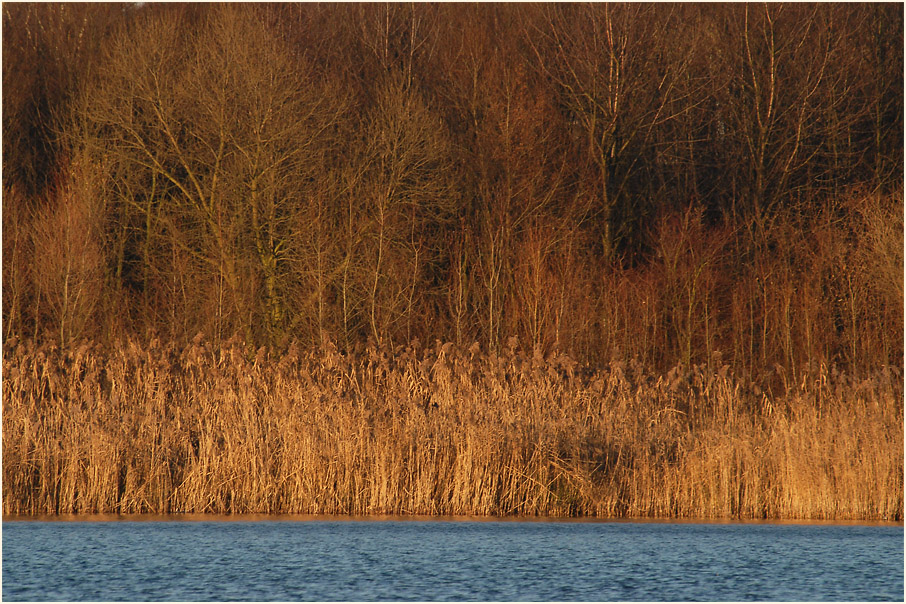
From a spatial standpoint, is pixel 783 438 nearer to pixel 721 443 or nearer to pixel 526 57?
pixel 721 443

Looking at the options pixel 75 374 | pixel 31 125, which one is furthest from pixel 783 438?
pixel 31 125

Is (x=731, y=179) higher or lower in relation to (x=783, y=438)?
higher

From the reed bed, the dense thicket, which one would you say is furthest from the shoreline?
the dense thicket

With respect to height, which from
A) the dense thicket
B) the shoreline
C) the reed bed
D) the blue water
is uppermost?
the dense thicket

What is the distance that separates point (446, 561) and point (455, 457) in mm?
2636

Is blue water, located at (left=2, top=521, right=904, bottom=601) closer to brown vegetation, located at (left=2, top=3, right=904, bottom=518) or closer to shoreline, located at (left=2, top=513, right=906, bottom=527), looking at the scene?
shoreline, located at (left=2, top=513, right=906, bottom=527)

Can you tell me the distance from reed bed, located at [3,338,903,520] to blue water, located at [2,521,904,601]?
2.13ft

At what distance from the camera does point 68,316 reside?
71.7ft

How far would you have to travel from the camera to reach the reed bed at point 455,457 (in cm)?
1170

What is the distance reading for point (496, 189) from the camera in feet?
77.8

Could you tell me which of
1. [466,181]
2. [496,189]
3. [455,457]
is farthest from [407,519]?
[466,181]

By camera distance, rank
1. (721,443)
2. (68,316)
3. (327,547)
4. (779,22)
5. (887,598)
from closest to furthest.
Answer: (887,598) < (327,547) < (721,443) < (68,316) < (779,22)

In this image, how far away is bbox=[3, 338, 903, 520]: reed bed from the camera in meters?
11.7

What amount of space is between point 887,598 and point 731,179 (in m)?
17.9
